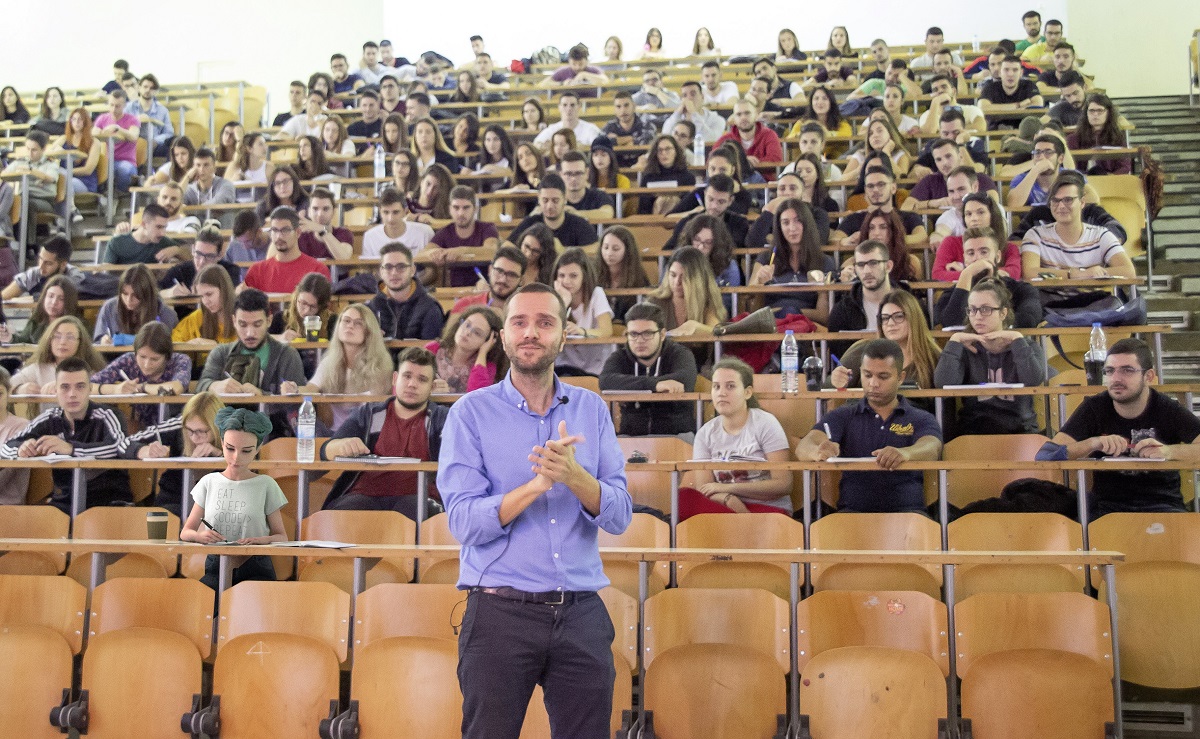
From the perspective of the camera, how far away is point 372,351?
4.99 metres

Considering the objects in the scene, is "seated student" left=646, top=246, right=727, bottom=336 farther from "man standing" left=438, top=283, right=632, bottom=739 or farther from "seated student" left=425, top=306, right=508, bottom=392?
"man standing" left=438, top=283, right=632, bottom=739

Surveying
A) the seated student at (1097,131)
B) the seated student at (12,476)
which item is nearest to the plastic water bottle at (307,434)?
the seated student at (12,476)

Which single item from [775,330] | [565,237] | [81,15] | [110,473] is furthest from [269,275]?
[81,15]

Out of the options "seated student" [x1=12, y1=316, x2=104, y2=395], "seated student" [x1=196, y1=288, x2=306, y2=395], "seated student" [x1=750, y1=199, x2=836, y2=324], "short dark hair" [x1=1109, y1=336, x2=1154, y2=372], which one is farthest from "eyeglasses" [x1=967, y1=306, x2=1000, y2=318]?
"seated student" [x1=12, y1=316, x2=104, y2=395]

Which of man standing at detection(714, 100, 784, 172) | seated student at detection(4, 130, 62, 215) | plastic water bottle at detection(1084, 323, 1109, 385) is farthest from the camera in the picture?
man standing at detection(714, 100, 784, 172)

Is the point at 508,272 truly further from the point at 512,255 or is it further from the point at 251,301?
the point at 251,301

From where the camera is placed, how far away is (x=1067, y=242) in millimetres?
5824

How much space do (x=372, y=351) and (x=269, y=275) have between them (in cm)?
171

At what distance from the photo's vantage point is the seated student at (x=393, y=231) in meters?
7.01

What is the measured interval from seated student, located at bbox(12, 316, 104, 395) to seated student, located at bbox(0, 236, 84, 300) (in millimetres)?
1465

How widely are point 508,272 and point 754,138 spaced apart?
362 centimetres

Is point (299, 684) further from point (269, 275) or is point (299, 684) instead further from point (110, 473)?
point (269, 275)

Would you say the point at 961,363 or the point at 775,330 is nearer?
the point at 961,363

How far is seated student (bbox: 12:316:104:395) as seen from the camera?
17.5 feet
